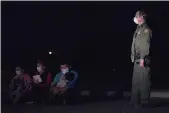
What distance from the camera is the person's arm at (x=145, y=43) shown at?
8391 mm

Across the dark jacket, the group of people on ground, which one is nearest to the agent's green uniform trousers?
the dark jacket

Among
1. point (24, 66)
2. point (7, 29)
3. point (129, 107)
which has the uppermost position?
point (7, 29)

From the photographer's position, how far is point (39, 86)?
9.48 meters

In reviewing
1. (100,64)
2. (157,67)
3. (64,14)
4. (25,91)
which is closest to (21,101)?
(25,91)

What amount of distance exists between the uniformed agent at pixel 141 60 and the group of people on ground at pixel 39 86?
1614 millimetres

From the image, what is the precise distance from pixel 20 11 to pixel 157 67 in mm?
5346

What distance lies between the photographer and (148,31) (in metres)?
8.40

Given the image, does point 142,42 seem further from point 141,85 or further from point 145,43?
point 141,85

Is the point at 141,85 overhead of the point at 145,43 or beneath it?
beneath

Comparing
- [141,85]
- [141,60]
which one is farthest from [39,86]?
[141,60]

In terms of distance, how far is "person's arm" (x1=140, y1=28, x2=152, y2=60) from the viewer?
8.39 metres

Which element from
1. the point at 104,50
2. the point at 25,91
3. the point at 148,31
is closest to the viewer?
the point at 148,31

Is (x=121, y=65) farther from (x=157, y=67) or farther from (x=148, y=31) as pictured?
(x=148, y=31)

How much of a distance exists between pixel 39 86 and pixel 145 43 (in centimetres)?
276
